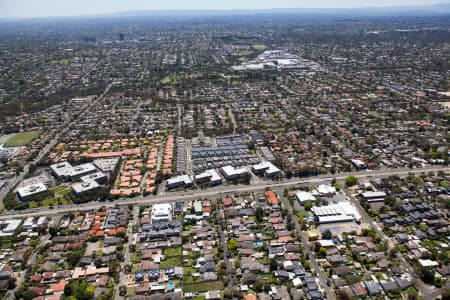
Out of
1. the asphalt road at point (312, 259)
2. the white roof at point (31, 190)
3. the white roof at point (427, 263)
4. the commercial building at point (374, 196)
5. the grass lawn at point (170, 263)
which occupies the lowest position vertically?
the grass lawn at point (170, 263)

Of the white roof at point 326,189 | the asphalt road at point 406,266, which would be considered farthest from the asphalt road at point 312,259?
the asphalt road at point 406,266

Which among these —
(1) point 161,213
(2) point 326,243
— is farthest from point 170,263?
(2) point 326,243

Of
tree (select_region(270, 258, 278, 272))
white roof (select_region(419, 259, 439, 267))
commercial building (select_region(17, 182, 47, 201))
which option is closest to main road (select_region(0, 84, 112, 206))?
Answer: commercial building (select_region(17, 182, 47, 201))

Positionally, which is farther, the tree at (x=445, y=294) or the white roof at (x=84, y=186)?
the white roof at (x=84, y=186)

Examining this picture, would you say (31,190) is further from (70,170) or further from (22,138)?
(22,138)

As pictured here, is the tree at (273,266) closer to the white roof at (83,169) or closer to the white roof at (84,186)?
the white roof at (84,186)

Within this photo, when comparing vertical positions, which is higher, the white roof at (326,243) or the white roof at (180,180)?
the white roof at (180,180)
